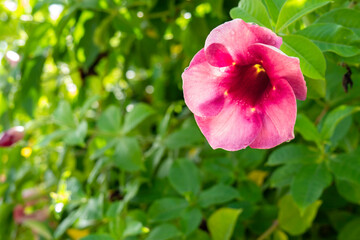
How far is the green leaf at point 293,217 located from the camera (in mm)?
993

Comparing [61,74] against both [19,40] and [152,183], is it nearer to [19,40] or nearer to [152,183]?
[19,40]

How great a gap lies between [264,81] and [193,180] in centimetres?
48

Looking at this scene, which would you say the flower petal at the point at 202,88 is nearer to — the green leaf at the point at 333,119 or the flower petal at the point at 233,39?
the flower petal at the point at 233,39

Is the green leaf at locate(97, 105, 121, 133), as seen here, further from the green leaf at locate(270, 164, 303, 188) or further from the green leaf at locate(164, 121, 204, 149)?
the green leaf at locate(270, 164, 303, 188)

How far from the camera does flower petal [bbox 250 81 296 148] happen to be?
0.53 metres

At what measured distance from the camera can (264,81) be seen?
609mm

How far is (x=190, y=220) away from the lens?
967 millimetres

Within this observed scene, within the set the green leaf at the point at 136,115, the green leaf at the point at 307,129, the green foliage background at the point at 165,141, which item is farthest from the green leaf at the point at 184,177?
the green leaf at the point at 307,129

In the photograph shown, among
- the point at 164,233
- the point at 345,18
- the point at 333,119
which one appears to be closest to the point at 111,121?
the point at 164,233

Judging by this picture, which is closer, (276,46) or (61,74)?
(276,46)

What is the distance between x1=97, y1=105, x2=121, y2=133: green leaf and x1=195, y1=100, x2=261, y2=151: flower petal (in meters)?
0.60

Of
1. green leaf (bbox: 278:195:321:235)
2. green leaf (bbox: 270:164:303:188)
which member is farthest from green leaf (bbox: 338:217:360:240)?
green leaf (bbox: 270:164:303:188)

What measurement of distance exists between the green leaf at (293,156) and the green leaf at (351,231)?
0.27m

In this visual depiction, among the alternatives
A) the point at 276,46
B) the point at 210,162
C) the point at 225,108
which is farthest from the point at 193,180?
the point at 276,46
